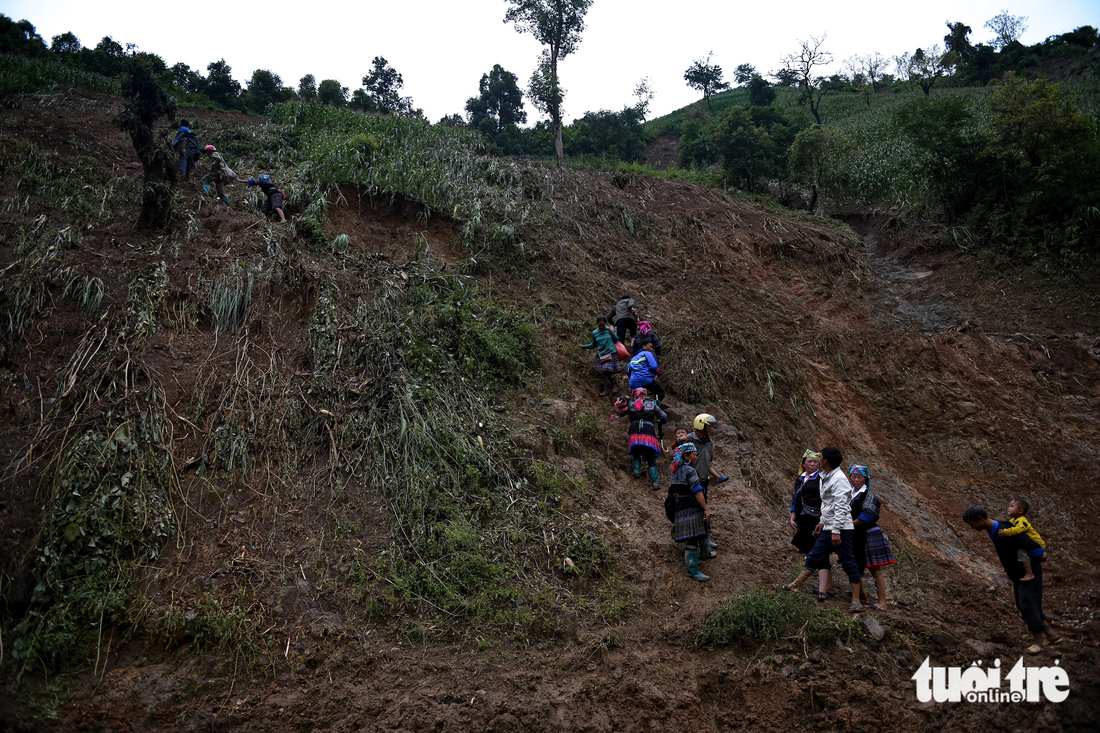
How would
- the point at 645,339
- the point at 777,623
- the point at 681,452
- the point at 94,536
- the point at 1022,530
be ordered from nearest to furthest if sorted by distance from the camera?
the point at 1022,530 < the point at 777,623 < the point at 94,536 < the point at 681,452 < the point at 645,339

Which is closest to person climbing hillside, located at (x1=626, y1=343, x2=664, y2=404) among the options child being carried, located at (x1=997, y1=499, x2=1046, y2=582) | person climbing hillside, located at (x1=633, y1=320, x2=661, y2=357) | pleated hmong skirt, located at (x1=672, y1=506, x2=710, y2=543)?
person climbing hillside, located at (x1=633, y1=320, x2=661, y2=357)

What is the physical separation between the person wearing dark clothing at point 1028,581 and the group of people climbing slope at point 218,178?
31.1ft

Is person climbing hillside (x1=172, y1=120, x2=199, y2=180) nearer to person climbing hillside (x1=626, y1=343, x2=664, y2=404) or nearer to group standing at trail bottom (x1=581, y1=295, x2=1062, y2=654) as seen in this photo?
person climbing hillside (x1=626, y1=343, x2=664, y2=404)

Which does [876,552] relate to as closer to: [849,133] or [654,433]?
[654,433]

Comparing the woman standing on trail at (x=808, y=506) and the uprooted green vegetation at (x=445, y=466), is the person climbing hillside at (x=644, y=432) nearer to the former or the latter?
the uprooted green vegetation at (x=445, y=466)

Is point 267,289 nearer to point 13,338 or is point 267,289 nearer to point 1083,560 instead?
point 13,338

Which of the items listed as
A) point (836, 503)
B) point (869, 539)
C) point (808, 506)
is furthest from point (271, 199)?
point (869, 539)

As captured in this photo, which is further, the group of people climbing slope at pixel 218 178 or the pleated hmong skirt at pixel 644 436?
the group of people climbing slope at pixel 218 178

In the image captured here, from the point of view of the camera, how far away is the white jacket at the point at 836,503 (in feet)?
17.1

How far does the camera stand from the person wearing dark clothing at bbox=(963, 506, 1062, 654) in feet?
14.8

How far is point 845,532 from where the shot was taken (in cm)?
522

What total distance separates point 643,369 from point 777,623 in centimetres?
370

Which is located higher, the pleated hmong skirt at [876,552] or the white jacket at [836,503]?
the white jacket at [836,503]

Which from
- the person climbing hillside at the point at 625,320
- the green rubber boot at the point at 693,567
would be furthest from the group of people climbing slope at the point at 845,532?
the person climbing hillside at the point at 625,320
